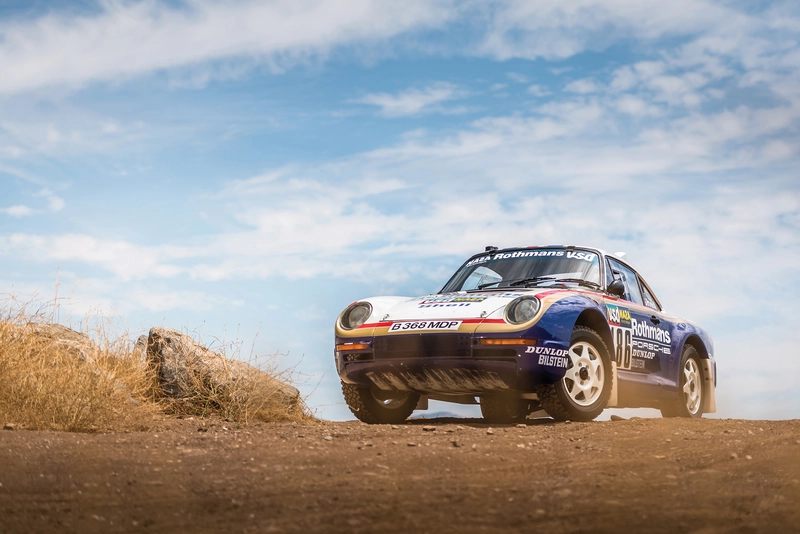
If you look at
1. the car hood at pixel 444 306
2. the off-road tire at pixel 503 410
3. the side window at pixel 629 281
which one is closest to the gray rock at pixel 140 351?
the car hood at pixel 444 306

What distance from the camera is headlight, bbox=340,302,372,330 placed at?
27.3 feet

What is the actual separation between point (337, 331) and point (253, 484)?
4044 mm

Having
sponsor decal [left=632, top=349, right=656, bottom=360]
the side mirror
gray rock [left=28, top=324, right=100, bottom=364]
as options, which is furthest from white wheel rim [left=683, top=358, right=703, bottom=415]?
gray rock [left=28, top=324, right=100, bottom=364]

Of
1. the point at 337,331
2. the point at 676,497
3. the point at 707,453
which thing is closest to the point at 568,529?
the point at 676,497

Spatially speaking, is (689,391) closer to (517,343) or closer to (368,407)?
(517,343)

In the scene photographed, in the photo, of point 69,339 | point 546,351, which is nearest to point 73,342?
point 69,339

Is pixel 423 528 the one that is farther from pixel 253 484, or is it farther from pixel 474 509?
pixel 253 484

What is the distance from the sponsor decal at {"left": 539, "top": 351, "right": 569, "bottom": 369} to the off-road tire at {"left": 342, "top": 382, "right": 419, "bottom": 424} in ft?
6.67

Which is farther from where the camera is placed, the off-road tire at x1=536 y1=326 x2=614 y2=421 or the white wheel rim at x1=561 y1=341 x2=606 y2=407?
A: the white wheel rim at x1=561 y1=341 x2=606 y2=407

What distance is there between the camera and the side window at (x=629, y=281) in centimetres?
968

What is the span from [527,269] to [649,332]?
1.63 m

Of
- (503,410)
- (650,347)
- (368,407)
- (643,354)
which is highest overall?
(650,347)

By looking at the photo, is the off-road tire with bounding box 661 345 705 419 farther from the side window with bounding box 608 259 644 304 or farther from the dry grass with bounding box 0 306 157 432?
the dry grass with bounding box 0 306 157 432

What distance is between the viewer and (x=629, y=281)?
10.0 metres
